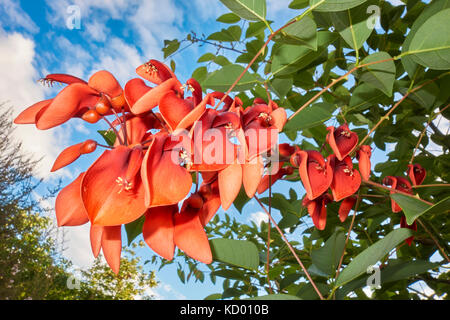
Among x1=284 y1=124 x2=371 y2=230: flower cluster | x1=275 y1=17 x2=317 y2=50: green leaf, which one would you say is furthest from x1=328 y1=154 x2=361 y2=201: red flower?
x1=275 y1=17 x2=317 y2=50: green leaf

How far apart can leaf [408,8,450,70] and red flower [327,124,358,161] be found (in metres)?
0.12

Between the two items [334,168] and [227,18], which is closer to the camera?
[334,168]

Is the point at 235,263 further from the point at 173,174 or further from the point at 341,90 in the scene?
the point at 341,90

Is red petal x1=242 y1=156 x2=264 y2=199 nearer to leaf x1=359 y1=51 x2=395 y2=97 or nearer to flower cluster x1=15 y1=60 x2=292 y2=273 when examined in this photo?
flower cluster x1=15 y1=60 x2=292 y2=273

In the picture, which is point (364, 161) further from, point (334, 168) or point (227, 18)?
point (227, 18)

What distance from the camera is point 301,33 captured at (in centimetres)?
30

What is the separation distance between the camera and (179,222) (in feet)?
0.81

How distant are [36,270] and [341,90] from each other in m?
7.35

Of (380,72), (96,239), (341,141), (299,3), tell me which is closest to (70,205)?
(96,239)

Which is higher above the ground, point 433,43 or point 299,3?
point 299,3

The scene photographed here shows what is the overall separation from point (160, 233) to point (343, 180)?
17cm

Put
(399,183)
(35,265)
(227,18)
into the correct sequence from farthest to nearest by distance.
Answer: (35,265)
(227,18)
(399,183)

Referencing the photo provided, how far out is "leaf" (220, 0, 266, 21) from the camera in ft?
0.94
